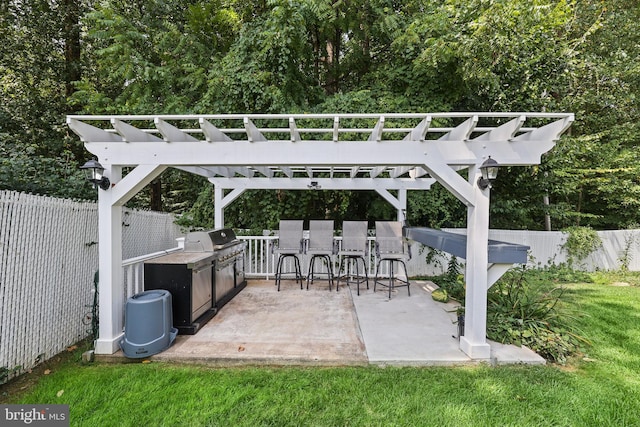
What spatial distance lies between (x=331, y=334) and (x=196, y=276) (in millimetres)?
1729

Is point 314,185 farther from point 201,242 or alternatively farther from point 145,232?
point 145,232

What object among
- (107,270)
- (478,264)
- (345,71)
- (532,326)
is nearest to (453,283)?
(532,326)

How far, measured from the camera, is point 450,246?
3.80m

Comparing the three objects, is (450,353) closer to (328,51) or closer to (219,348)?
(219,348)

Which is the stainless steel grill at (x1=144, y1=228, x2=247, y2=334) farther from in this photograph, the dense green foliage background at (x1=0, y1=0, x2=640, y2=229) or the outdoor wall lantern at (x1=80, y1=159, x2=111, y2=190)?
the dense green foliage background at (x1=0, y1=0, x2=640, y2=229)

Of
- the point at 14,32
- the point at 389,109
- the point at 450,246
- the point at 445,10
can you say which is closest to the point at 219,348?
the point at 450,246

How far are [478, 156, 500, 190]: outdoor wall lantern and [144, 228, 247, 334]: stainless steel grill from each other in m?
3.19

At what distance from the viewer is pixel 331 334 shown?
11.6 feet

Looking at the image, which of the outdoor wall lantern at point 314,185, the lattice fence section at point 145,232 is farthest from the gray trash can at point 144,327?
the outdoor wall lantern at point 314,185

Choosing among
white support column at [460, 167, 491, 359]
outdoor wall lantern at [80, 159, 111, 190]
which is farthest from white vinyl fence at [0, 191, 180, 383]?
white support column at [460, 167, 491, 359]

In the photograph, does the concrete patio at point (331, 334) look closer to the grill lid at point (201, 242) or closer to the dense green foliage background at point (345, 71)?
the grill lid at point (201, 242)

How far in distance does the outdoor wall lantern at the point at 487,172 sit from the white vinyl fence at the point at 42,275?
13.9ft

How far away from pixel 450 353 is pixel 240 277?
12.1 ft

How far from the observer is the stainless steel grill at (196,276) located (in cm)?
347
